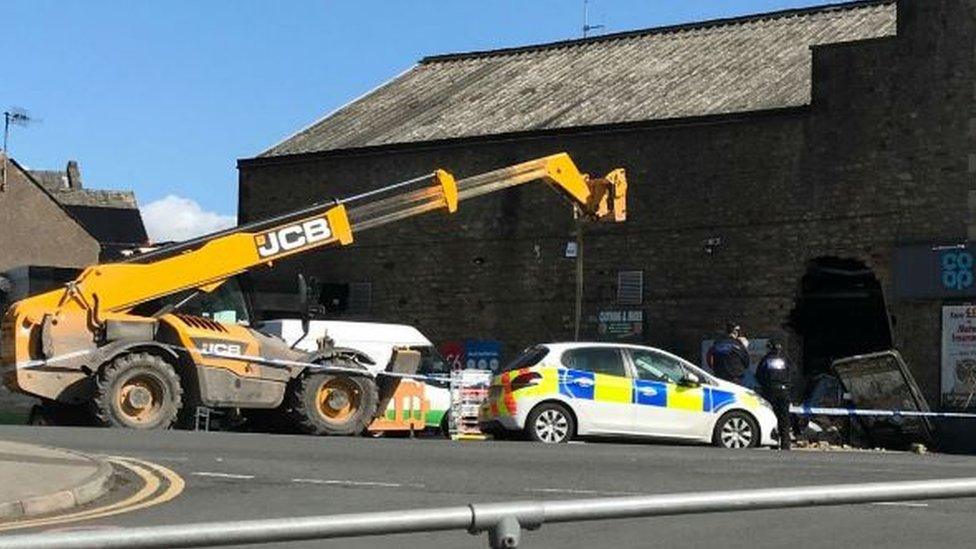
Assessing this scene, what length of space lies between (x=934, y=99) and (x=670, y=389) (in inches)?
453

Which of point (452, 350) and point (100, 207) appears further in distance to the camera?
point (100, 207)

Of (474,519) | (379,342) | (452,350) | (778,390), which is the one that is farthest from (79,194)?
(474,519)

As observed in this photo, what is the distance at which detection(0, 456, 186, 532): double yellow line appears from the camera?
405 inches

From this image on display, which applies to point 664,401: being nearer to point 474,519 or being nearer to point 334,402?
point 334,402

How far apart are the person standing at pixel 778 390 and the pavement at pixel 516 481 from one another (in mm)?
2805

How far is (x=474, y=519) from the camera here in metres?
4.50

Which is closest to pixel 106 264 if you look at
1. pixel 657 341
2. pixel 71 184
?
pixel 657 341

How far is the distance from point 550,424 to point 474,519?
15.1 m

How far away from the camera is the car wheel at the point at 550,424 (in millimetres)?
19375

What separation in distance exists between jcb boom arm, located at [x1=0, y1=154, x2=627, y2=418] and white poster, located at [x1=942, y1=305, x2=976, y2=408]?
39.0ft

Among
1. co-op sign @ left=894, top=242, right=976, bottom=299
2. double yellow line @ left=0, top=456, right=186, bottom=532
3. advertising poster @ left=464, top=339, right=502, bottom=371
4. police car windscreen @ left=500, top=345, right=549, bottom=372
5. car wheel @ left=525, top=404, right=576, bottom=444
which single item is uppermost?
co-op sign @ left=894, top=242, right=976, bottom=299

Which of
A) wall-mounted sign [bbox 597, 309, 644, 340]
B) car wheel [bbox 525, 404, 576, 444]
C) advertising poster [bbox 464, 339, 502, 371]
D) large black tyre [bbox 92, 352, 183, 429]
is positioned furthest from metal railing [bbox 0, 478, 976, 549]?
advertising poster [bbox 464, 339, 502, 371]

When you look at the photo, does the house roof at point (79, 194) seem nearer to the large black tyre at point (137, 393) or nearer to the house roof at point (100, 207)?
the house roof at point (100, 207)

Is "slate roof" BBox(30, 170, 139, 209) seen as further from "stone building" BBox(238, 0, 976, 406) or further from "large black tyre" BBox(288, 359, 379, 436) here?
"large black tyre" BBox(288, 359, 379, 436)
